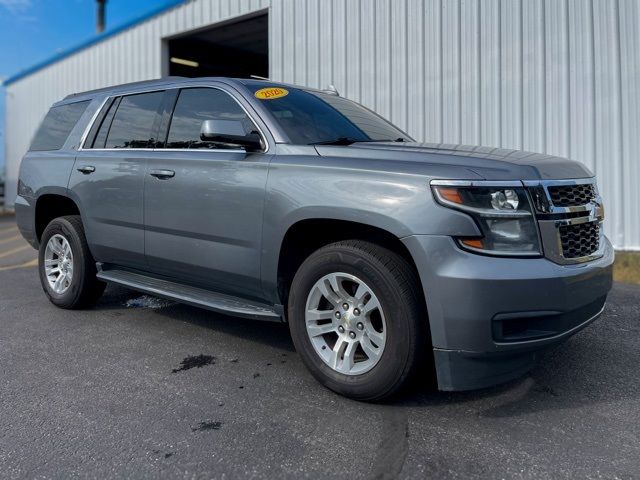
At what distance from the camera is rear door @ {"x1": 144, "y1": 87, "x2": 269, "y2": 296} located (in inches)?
133

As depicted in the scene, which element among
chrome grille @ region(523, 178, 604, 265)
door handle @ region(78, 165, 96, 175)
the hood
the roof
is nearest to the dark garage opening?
the roof

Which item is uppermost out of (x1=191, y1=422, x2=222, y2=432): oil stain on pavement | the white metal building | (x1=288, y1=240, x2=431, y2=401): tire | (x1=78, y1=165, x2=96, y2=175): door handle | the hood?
the white metal building

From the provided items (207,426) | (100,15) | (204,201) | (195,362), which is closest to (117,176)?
(204,201)

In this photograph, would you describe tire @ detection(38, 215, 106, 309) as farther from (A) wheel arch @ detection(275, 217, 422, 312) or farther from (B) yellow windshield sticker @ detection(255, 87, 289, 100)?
(A) wheel arch @ detection(275, 217, 422, 312)

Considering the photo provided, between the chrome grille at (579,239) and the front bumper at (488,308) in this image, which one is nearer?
the front bumper at (488,308)

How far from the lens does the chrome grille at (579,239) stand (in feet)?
9.02

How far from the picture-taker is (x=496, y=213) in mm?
2562

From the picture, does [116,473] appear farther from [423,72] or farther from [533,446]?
[423,72]

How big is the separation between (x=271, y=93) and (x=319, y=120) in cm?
39

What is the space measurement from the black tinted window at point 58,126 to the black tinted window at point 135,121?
65 cm

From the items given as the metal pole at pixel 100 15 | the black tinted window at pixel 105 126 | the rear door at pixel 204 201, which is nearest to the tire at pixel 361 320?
the rear door at pixel 204 201

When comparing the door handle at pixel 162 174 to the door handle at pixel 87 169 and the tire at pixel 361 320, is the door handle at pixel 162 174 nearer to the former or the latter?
the door handle at pixel 87 169

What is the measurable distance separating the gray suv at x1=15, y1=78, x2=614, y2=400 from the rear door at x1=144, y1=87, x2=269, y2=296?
1 centimetres

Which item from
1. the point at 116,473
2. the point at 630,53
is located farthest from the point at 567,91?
the point at 116,473
